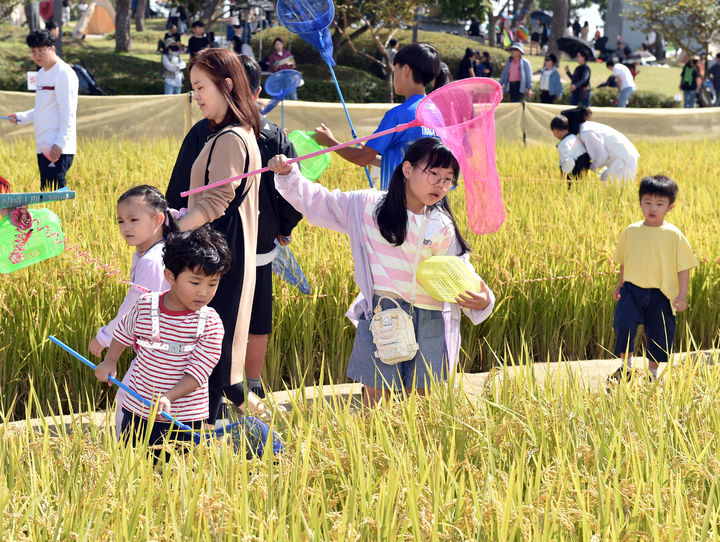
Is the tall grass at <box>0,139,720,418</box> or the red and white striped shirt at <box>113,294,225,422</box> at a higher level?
the red and white striped shirt at <box>113,294,225,422</box>

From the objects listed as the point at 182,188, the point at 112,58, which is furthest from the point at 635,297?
the point at 112,58

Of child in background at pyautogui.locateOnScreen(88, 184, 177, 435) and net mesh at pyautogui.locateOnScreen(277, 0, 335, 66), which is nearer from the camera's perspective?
child in background at pyautogui.locateOnScreen(88, 184, 177, 435)

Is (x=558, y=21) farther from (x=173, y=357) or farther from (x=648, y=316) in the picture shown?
(x=173, y=357)

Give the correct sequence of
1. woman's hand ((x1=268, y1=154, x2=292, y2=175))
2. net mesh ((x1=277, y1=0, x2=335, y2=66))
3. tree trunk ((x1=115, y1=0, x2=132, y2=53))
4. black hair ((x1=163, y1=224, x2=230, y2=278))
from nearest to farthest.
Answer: black hair ((x1=163, y1=224, x2=230, y2=278))
woman's hand ((x1=268, y1=154, x2=292, y2=175))
net mesh ((x1=277, y1=0, x2=335, y2=66))
tree trunk ((x1=115, y1=0, x2=132, y2=53))

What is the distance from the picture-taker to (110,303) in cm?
394

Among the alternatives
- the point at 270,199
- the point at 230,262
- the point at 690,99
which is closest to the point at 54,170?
the point at 270,199

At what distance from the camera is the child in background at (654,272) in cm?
385

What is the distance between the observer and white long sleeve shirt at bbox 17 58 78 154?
6.07 m

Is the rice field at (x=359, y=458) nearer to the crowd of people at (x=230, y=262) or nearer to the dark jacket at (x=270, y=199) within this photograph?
the crowd of people at (x=230, y=262)

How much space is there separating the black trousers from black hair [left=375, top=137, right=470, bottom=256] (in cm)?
392

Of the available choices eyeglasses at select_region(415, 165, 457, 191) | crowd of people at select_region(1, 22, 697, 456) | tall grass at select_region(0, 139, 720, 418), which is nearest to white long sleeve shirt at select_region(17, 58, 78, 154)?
tall grass at select_region(0, 139, 720, 418)

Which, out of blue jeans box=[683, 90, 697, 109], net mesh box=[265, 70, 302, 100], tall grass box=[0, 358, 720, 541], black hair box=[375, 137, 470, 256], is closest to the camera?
tall grass box=[0, 358, 720, 541]

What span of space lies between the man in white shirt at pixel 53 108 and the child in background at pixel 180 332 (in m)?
3.82

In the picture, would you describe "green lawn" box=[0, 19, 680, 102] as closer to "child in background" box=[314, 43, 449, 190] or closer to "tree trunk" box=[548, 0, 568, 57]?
"tree trunk" box=[548, 0, 568, 57]
